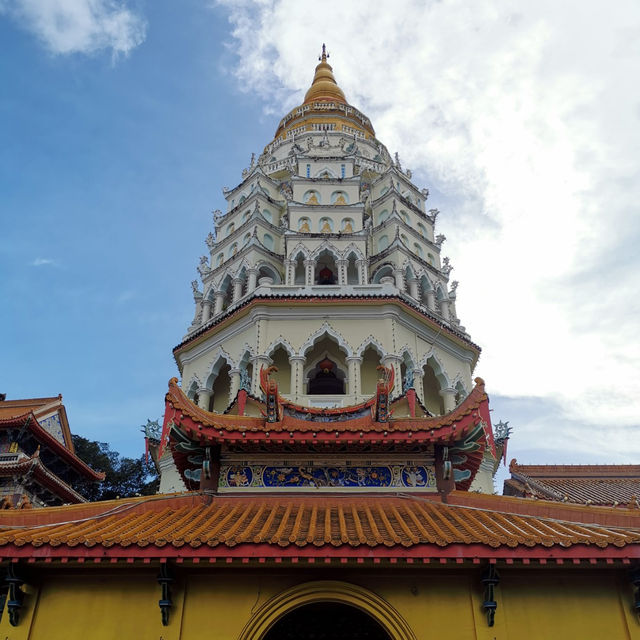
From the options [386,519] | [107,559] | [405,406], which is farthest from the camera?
[405,406]

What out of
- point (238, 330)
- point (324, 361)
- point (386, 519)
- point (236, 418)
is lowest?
point (386, 519)

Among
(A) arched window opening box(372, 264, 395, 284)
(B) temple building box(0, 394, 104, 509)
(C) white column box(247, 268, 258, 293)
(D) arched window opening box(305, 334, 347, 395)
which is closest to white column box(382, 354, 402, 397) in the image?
(D) arched window opening box(305, 334, 347, 395)

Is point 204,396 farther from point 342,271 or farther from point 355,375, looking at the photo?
point 342,271

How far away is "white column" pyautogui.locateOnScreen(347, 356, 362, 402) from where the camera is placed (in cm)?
1991

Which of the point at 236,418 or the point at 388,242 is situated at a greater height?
the point at 388,242

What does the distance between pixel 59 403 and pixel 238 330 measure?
55.5 feet

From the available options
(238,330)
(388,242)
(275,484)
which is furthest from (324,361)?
(275,484)

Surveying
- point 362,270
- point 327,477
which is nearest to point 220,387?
point 362,270

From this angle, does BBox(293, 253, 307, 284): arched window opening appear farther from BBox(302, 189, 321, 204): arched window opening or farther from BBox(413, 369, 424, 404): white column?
Result: BBox(413, 369, 424, 404): white column

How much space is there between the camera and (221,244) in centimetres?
2747

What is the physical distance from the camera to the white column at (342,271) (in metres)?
23.4

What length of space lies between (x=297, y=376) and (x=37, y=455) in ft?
49.2

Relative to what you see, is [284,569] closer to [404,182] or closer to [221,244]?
[221,244]

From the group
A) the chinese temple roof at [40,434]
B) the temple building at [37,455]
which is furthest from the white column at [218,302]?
the chinese temple roof at [40,434]
